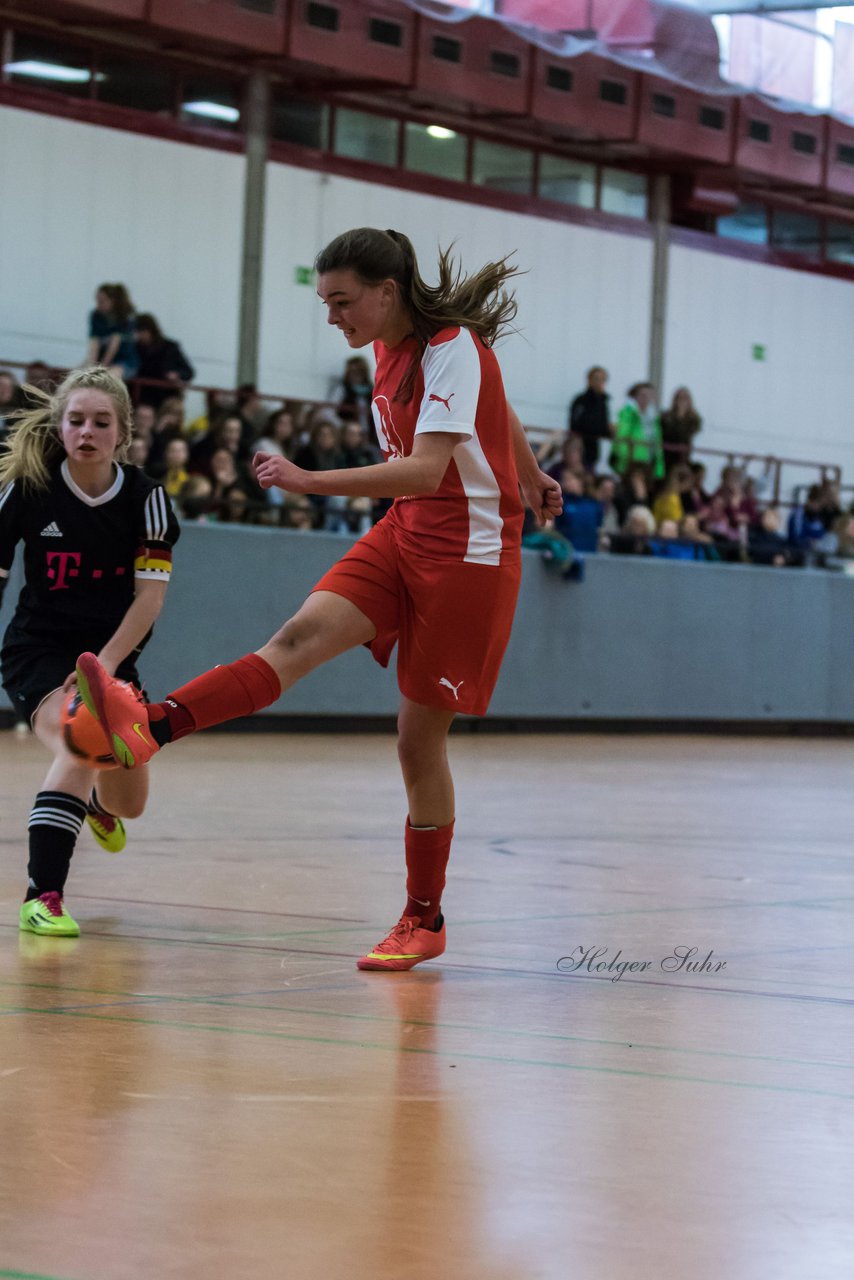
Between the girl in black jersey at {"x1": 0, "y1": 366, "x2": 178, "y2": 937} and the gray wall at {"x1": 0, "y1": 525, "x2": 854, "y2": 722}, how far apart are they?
8346 mm

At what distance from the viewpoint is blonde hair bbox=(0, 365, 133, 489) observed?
523 cm

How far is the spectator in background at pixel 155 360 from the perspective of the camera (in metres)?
16.3

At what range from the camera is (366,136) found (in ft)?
67.5

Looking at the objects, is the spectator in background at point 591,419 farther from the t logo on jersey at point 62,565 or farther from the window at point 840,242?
the t logo on jersey at point 62,565

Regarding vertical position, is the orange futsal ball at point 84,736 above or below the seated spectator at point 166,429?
below

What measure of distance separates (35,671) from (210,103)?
48.8ft

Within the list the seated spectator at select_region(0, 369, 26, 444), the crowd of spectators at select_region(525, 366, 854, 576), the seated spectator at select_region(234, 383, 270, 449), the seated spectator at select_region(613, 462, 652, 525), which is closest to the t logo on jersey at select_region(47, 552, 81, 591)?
the seated spectator at select_region(0, 369, 26, 444)

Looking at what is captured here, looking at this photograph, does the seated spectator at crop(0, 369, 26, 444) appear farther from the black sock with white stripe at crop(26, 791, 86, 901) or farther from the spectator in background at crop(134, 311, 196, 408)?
the black sock with white stripe at crop(26, 791, 86, 901)

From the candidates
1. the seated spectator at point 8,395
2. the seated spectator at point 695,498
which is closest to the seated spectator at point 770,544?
the seated spectator at point 695,498

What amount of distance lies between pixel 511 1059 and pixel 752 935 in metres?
1.95

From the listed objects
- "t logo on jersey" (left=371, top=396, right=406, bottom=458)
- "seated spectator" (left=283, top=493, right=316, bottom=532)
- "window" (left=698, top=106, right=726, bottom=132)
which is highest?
"window" (left=698, top=106, right=726, bottom=132)

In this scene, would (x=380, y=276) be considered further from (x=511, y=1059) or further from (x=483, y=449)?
(x=511, y=1059)

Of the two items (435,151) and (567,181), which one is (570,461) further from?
(567,181)

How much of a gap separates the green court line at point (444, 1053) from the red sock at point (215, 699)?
671 mm
